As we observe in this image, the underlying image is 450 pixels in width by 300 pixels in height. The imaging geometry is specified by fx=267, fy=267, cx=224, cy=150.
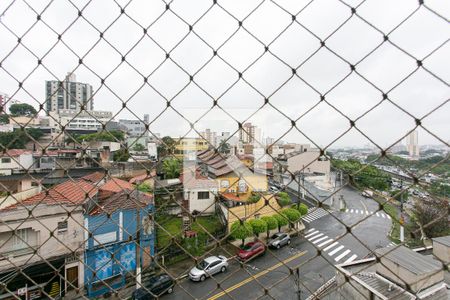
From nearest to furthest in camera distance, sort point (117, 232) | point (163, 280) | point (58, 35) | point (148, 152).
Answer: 1. point (58, 35)
2. point (148, 152)
3. point (117, 232)
4. point (163, 280)

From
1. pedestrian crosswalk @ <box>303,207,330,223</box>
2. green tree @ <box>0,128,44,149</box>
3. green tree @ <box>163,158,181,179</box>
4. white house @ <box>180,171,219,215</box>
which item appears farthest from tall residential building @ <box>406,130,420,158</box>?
pedestrian crosswalk @ <box>303,207,330,223</box>

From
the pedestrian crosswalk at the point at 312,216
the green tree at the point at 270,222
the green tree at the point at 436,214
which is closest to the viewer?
the green tree at the point at 436,214

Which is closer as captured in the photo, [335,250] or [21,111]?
[21,111]

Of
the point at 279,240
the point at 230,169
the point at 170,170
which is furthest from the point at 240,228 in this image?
the point at 279,240

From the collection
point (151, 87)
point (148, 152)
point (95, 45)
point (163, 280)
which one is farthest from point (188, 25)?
point (163, 280)

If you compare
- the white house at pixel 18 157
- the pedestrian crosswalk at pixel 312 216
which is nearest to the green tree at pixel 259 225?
the pedestrian crosswalk at pixel 312 216

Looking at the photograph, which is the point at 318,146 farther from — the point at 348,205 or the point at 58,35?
the point at 348,205

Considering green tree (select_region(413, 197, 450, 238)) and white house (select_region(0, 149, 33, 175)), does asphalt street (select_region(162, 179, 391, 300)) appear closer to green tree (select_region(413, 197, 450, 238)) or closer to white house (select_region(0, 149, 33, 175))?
green tree (select_region(413, 197, 450, 238))

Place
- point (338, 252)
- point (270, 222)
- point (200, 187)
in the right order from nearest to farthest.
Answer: point (200, 187) → point (270, 222) → point (338, 252)

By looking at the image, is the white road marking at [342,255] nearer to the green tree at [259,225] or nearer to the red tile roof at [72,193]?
the green tree at [259,225]

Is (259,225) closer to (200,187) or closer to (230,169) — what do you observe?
(200,187)

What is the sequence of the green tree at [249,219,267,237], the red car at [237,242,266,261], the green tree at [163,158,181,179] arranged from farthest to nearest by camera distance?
the green tree at [249,219,267,237], the green tree at [163,158,181,179], the red car at [237,242,266,261]
